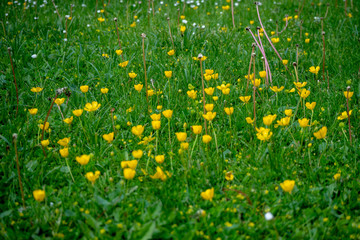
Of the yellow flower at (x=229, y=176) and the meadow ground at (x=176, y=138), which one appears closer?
the meadow ground at (x=176, y=138)

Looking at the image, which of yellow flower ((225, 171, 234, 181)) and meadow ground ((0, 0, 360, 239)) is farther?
yellow flower ((225, 171, 234, 181))

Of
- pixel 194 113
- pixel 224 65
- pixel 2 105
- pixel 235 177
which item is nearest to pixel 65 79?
pixel 2 105

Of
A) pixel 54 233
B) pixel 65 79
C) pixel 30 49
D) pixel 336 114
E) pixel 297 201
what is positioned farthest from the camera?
pixel 30 49

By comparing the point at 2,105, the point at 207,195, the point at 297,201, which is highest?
the point at 2,105

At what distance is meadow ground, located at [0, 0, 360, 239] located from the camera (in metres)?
1.66

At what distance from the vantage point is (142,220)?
1640 millimetres

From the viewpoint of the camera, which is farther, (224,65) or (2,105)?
(224,65)

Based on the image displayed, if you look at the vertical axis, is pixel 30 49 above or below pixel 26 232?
above

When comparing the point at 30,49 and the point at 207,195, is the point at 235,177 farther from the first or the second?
the point at 30,49

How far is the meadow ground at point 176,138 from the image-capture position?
65.4 inches

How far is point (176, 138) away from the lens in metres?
2.28

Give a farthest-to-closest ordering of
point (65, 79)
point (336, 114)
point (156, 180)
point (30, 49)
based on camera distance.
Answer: point (30, 49)
point (65, 79)
point (336, 114)
point (156, 180)

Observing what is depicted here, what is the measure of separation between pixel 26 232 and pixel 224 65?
2.27 m

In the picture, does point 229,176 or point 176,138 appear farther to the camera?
point 176,138
